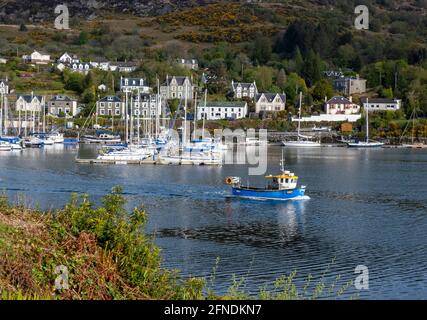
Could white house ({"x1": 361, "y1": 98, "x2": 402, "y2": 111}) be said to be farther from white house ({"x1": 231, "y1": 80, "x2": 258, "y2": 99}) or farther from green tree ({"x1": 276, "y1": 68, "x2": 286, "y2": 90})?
white house ({"x1": 231, "y1": 80, "x2": 258, "y2": 99})

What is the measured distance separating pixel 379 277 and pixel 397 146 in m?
64.9

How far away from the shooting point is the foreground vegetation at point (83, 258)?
395 inches

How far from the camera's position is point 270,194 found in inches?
1359

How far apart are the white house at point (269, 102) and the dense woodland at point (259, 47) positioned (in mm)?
2051

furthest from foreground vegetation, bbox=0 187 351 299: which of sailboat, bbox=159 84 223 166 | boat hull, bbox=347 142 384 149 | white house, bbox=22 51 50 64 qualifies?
white house, bbox=22 51 50 64

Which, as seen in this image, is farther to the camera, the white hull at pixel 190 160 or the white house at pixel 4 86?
the white house at pixel 4 86

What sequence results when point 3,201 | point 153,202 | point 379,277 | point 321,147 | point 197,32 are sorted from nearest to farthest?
point 3,201 < point 379,277 < point 153,202 < point 321,147 < point 197,32

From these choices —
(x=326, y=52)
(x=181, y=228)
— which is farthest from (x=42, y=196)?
(x=326, y=52)

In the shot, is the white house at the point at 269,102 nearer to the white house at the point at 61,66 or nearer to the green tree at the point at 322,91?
the green tree at the point at 322,91

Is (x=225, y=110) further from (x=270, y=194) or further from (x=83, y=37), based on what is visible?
(x=270, y=194)

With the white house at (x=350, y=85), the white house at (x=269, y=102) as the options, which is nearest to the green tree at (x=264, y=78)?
the white house at (x=269, y=102)
